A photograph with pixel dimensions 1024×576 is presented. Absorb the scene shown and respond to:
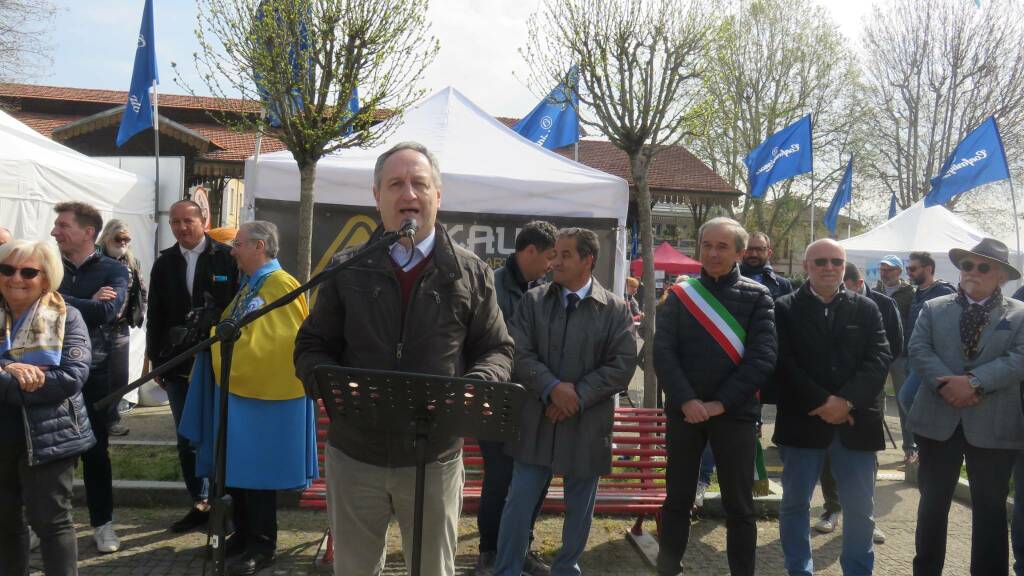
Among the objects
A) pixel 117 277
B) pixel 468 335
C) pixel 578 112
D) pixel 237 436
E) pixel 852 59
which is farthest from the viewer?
pixel 852 59

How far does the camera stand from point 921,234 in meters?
14.9

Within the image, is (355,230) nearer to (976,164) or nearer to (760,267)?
(760,267)

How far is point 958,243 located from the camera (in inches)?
571

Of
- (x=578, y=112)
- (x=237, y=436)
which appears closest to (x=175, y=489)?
(x=237, y=436)

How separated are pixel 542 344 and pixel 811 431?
1516 millimetres

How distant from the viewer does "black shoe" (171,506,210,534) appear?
15.7ft

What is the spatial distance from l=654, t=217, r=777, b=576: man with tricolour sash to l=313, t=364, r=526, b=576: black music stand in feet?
6.75

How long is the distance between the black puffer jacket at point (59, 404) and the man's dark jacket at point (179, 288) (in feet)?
4.38

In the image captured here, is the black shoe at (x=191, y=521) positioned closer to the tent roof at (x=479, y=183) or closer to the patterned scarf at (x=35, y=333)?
the patterned scarf at (x=35, y=333)

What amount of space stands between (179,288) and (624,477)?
3205 millimetres

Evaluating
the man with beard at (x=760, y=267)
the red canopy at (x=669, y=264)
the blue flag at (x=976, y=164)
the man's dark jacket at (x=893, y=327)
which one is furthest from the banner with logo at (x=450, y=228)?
the red canopy at (x=669, y=264)

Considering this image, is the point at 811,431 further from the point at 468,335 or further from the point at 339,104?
the point at 339,104

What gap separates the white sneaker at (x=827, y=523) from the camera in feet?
17.2

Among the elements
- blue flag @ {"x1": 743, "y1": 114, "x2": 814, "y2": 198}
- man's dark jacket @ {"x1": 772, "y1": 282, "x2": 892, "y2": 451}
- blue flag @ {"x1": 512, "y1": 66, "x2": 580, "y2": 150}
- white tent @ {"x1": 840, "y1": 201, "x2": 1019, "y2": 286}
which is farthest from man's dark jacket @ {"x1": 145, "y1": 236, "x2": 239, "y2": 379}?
white tent @ {"x1": 840, "y1": 201, "x2": 1019, "y2": 286}
